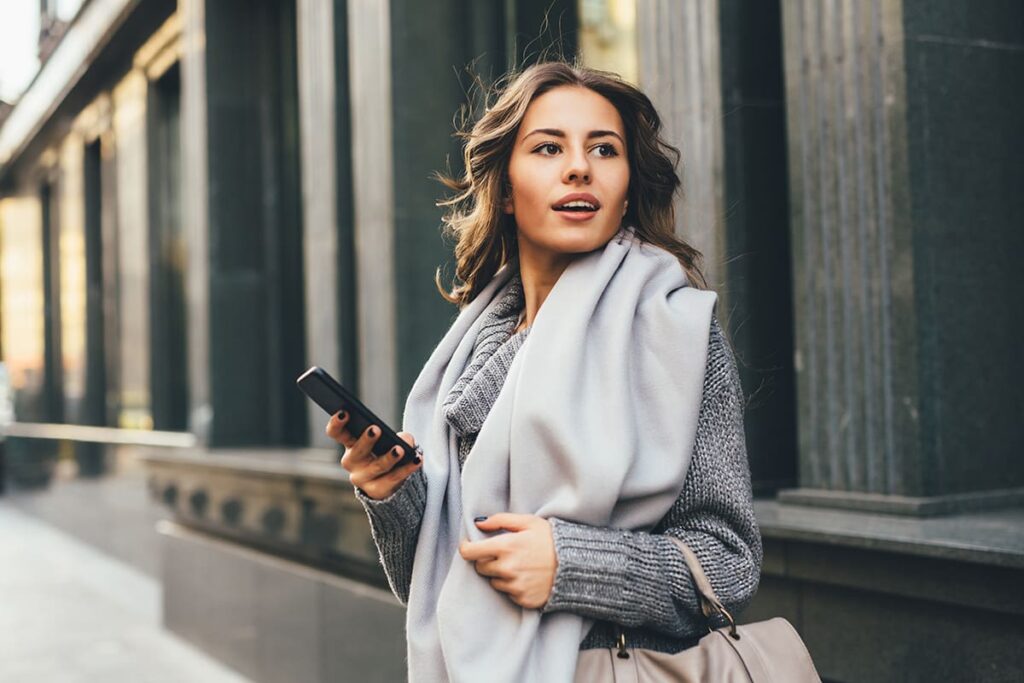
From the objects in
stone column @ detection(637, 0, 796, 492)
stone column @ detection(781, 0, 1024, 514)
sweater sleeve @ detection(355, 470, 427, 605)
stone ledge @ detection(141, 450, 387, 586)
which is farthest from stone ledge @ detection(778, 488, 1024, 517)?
stone ledge @ detection(141, 450, 387, 586)

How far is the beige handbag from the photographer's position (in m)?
1.89

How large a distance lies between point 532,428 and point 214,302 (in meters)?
7.47

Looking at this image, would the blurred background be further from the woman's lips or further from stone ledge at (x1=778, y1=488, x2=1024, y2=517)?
the woman's lips

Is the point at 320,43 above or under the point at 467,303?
above

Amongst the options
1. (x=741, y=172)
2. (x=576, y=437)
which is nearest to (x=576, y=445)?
(x=576, y=437)

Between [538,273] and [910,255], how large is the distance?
1648 millimetres

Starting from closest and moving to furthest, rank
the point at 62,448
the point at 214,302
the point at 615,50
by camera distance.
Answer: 1. the point at 615,50
2. the point at 214,302
3. the point at 62,448

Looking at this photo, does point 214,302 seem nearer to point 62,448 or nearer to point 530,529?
point 530,529

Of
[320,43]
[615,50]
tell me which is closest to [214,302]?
[320,43]

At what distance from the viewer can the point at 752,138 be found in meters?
4.29

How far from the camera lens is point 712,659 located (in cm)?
190

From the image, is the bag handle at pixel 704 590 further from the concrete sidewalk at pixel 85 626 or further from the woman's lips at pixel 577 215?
the concrete sidewalk at pixel 85 626

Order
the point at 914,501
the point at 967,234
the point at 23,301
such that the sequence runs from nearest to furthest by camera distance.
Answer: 1. the point at 914,501
2. the point at 967,234
3. the point at 23,301

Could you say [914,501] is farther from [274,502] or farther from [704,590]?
[274,502]
